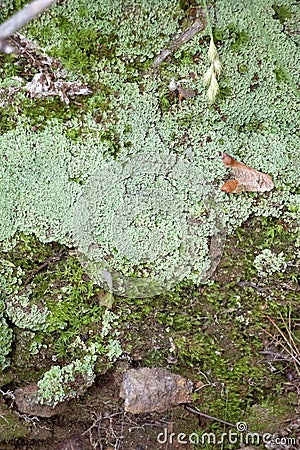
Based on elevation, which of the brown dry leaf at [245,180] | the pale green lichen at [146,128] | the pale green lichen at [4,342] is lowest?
the pale green lichen at [4,342]

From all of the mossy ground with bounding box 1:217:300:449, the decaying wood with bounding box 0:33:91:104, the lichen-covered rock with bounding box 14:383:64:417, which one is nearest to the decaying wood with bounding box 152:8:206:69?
the decaying wood with bounding box 0:33:91:104

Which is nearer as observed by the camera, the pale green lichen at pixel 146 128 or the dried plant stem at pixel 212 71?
the dried plant stem at pixel 212 71

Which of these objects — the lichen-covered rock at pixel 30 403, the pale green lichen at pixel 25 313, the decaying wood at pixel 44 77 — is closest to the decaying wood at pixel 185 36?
the decaying wood at pixel 44 77

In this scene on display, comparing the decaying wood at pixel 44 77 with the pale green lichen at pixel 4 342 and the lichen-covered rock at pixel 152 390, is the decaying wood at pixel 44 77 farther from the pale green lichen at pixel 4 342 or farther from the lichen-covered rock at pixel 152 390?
the lichen-covered rock at pixel 152 390

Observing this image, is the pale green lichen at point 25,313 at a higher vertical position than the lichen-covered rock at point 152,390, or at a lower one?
higher

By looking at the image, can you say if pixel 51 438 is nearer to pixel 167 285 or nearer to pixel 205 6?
pixel 167 285

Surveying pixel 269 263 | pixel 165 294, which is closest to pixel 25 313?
pixel 165 294

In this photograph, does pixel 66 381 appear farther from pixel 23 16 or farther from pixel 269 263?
pixel 23 16
